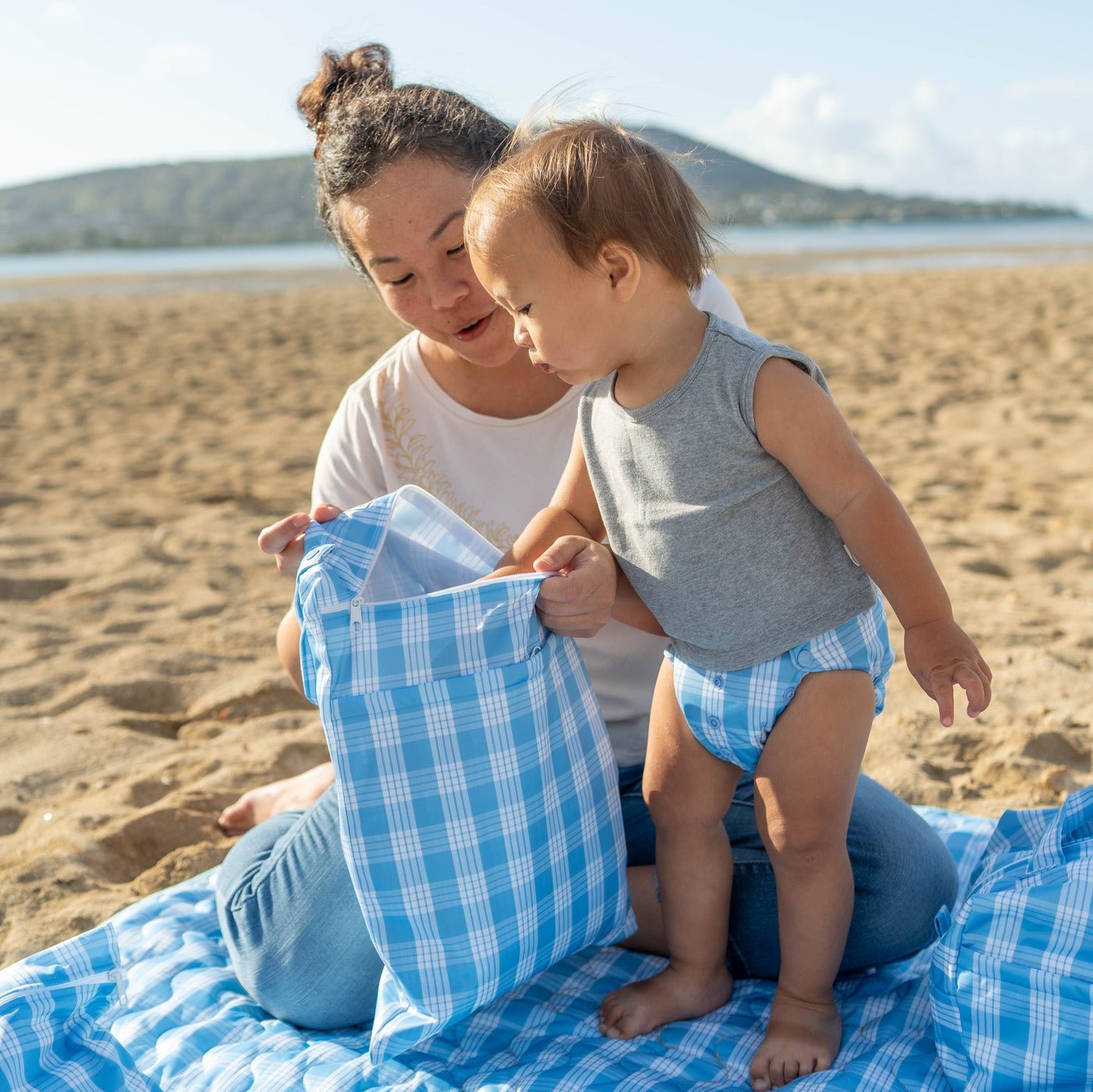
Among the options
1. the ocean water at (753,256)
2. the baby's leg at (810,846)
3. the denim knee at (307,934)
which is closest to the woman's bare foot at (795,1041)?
the baby's leg at (810,846)

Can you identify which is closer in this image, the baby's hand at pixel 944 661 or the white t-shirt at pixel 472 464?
the baby's hand at pixel 944 661

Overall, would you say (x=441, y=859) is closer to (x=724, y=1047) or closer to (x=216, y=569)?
(x=724, y=1047)

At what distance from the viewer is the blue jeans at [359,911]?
1.72m

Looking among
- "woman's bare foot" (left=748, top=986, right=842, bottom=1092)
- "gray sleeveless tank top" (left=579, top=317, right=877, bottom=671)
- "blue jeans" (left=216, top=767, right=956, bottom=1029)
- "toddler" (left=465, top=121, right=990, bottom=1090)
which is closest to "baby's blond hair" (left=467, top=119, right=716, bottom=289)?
"toddler" (left=465, top=121, right=990, bottom=1090)

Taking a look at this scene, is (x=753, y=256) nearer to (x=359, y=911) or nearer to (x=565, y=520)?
(x=565, y=520)

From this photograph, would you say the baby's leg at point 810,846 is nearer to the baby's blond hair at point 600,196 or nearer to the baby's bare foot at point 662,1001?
the baby's bare foot at point 662,1001

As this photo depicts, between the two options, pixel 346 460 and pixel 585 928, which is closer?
pixel 585 928

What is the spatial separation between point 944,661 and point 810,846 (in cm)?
33

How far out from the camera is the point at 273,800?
2.31m

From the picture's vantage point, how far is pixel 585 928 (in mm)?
1645

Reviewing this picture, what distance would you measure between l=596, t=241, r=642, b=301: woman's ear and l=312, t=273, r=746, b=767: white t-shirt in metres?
0.56

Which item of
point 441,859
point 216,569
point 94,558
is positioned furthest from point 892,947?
point 94,558

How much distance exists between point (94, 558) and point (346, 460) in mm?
2220

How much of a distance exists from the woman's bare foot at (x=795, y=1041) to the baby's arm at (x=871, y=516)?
0.48 metres
